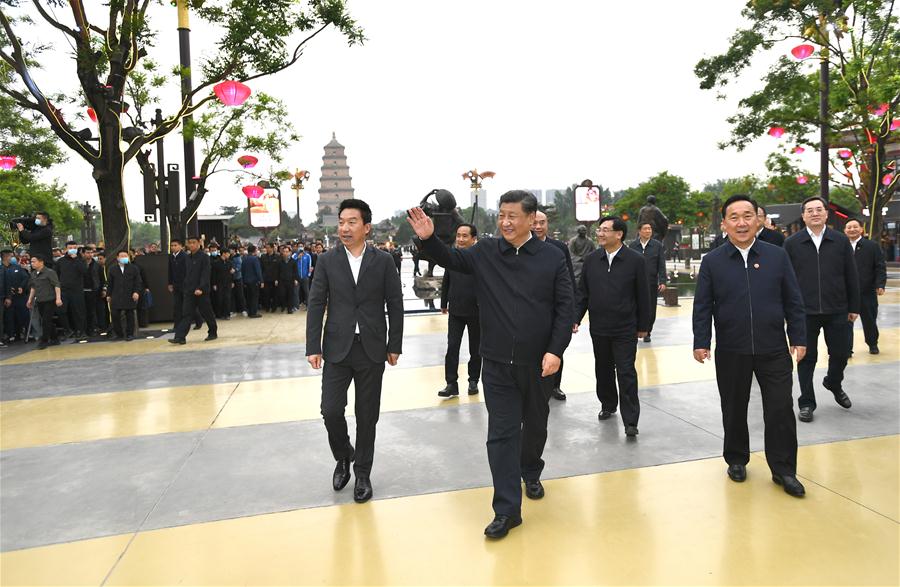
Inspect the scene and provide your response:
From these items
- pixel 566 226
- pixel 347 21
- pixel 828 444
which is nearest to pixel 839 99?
pixel 347 21

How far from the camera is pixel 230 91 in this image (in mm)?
11430

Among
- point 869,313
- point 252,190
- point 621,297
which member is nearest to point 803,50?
point 869,313

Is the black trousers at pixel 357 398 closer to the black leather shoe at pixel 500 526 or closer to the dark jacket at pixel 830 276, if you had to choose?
the black leather shoe at pixel 500 526

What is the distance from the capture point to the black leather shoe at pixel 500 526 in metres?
3.04

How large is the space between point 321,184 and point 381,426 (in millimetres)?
115783

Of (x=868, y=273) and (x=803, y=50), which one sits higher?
(x=803, y=50)

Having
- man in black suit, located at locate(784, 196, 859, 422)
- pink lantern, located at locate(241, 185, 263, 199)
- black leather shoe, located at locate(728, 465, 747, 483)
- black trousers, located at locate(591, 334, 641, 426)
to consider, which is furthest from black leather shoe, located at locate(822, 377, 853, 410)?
pink lantern, located at locate(241, 185, 263, 199)

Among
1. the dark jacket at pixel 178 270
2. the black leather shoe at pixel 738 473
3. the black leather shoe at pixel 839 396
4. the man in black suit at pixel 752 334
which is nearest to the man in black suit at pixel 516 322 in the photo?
the man in black suit at pixel 752 334

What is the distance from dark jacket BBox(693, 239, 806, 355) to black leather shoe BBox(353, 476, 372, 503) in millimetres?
2328

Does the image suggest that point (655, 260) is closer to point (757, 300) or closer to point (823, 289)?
point (823, 289)

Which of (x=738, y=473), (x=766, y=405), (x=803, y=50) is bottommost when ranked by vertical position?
(x=738, y=473)

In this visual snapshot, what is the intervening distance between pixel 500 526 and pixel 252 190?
65.4 feet

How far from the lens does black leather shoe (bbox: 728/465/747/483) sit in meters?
3.69

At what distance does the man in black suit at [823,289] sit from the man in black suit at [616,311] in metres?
1.48
